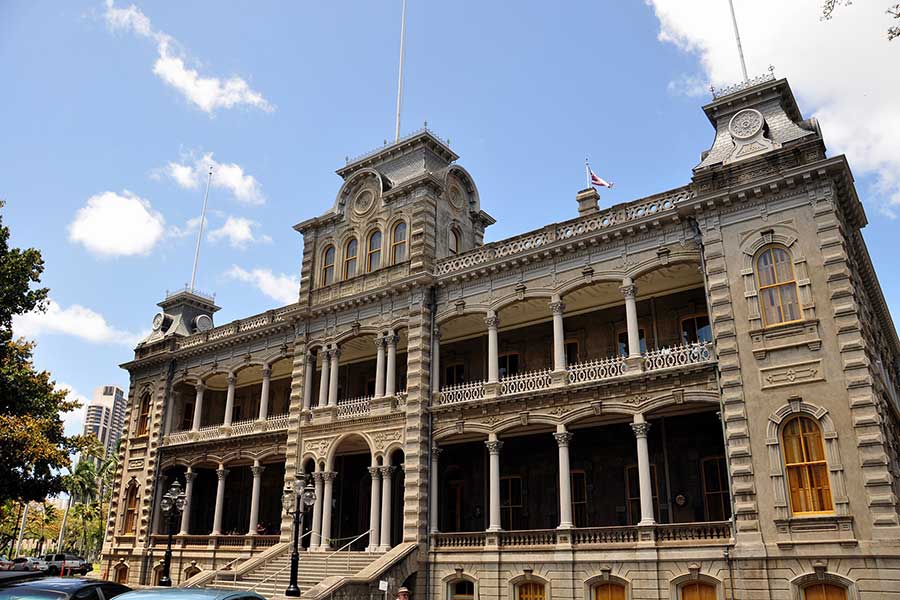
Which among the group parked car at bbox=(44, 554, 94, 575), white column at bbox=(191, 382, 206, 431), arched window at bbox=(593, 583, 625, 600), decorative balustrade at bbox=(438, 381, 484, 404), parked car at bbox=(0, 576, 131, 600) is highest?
white column at bbox=(191, 382, 206, 431)

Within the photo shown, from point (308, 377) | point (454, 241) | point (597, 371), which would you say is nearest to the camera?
point (597, 371)

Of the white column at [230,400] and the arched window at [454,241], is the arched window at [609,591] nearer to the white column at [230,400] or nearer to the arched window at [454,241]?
the arched window at [454,241]

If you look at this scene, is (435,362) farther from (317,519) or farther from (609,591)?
(609,591)

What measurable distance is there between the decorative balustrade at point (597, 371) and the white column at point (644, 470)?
1.65 meters

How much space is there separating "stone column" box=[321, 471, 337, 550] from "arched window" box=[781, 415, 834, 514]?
658 inches

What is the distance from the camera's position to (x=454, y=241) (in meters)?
30.6

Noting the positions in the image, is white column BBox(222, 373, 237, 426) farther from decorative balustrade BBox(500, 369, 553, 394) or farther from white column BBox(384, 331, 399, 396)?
decorative balustrade BBox(500, 369, 553, 394)

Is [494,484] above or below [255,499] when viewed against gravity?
above

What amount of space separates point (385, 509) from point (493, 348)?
23.2 feet

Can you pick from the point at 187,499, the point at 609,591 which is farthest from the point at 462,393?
the point at 187,499

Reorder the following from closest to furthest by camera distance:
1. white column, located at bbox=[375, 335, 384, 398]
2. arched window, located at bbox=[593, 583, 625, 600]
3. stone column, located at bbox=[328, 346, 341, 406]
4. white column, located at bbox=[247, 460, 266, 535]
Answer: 1. arched window, located at bbox=[593, 583, 625, 600]
2. white column, located at bbox=[375, 335, 384, 398]
3. stone column, located at bbox=[328, 346, 341, 406]
4. white column, located at bbox=[247, 460, 266, 535]

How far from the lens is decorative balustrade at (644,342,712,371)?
834 inches

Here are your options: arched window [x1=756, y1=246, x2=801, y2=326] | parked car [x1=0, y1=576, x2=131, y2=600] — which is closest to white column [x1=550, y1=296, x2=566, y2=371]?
arched window [x1=756, y1=246, x2=801, y2=326]

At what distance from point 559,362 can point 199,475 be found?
23.0 meters
